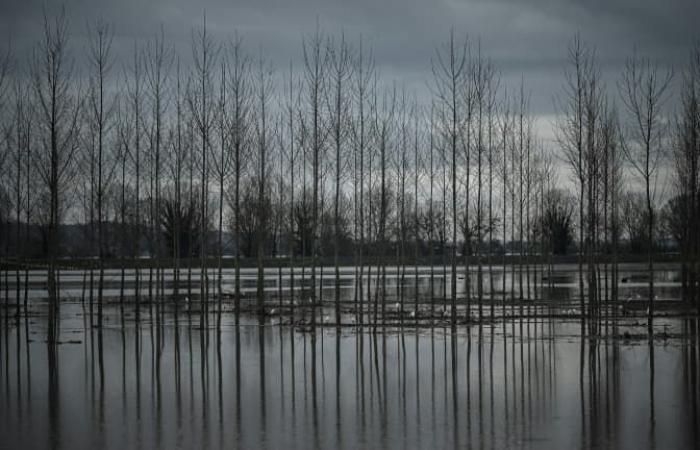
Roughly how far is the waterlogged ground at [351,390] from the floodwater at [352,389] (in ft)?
0.13

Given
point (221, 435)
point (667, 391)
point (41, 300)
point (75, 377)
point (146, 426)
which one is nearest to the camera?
point (221, 435)

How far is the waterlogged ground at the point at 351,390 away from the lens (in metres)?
11.2

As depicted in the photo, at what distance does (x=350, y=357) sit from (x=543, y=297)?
23.3 metres

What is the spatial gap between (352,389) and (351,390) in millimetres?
111

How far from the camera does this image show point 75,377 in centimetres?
1700

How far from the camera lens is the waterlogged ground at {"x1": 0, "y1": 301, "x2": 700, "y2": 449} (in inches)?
441

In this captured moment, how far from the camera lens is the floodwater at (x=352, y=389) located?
11203mm

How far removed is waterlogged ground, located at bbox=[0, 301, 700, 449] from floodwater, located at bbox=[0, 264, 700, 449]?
39mm

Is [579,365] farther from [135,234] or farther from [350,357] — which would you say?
[135,234]

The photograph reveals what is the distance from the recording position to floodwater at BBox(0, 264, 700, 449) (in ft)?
36.8

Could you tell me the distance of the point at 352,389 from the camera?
1520 cm

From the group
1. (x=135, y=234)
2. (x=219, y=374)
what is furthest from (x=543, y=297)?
(x=219, y=374)

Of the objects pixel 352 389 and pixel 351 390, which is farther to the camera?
pixel 352 389

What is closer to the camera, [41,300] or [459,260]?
[41,300]
